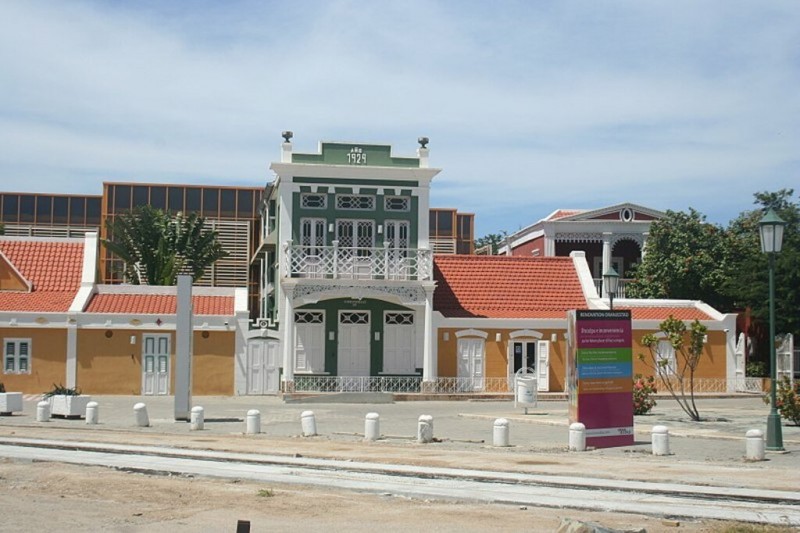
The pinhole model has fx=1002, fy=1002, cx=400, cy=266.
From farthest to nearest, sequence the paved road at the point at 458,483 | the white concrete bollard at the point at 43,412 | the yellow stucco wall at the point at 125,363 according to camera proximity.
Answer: the yellow stucco wall at the point at 125,363 < the white concrete bollard at the point at 43,412 < the paved road at the point at 458,483

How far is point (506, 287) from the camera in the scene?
40.1 metres

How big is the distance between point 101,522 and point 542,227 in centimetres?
3914

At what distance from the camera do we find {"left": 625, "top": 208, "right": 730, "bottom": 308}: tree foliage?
44.0 m

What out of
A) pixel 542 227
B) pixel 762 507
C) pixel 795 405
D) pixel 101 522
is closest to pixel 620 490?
pixel 762 507

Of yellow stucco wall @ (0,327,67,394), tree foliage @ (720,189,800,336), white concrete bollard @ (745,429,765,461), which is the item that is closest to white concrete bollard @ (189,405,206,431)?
white concrete bollard @ (745,429,765,461)

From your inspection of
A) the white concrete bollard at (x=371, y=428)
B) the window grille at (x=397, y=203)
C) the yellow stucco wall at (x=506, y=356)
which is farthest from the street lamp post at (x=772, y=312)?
the window grille at (x=397, y=203)

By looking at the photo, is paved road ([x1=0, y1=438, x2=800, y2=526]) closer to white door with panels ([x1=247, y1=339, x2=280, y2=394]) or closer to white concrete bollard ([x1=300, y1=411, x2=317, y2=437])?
white concrete bollard ([x1=300, y1=411, x2=317, y2=437])

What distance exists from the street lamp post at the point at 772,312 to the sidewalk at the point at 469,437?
0.45 meters

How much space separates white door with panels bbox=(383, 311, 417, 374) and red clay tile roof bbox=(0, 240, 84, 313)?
1152cm

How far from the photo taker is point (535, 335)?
37469mm

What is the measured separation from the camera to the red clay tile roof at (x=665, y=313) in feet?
126

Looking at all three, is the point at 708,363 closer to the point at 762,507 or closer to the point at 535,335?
the point at 535,335

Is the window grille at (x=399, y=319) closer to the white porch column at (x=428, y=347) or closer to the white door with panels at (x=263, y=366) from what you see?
the white porch column at (x=428, y=347)

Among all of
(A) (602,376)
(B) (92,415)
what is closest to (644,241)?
(A) (602,376)
